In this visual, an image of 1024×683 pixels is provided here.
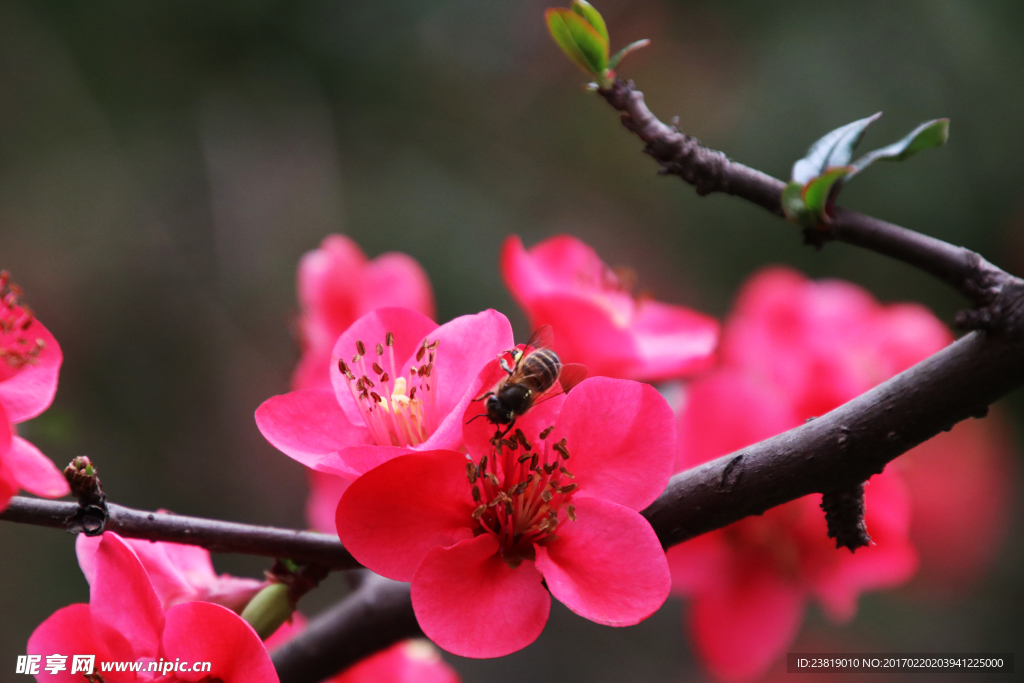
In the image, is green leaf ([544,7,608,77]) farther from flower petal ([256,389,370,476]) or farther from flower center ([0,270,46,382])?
flower center ([0,270,46,382])

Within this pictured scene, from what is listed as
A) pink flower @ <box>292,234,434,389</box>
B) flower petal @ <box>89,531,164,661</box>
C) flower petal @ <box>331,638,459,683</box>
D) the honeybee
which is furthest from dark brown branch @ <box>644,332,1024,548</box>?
pink flower @ <box>292,234,434,389</box>

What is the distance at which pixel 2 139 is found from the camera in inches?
84.3

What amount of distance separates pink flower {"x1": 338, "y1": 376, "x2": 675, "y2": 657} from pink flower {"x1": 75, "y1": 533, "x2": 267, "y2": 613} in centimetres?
20

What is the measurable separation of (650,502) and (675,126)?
0.26 m

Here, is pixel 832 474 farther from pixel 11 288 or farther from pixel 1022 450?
pixel 1022 450

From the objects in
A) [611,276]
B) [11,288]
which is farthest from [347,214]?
[11,288]

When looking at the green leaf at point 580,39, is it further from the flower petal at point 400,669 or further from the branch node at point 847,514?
the flower petal at point 400,669

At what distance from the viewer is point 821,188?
1.48ft

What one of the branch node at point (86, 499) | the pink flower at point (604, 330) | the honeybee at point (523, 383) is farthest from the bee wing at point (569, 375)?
the branch node at point (86, 499)

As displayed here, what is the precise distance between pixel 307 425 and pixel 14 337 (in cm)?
23

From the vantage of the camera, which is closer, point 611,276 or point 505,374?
point 505,374

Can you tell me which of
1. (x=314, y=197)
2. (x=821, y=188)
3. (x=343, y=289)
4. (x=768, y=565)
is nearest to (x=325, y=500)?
(x=343, y=289)

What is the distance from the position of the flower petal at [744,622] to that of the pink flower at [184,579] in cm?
51

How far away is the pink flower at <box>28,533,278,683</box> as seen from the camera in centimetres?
44
